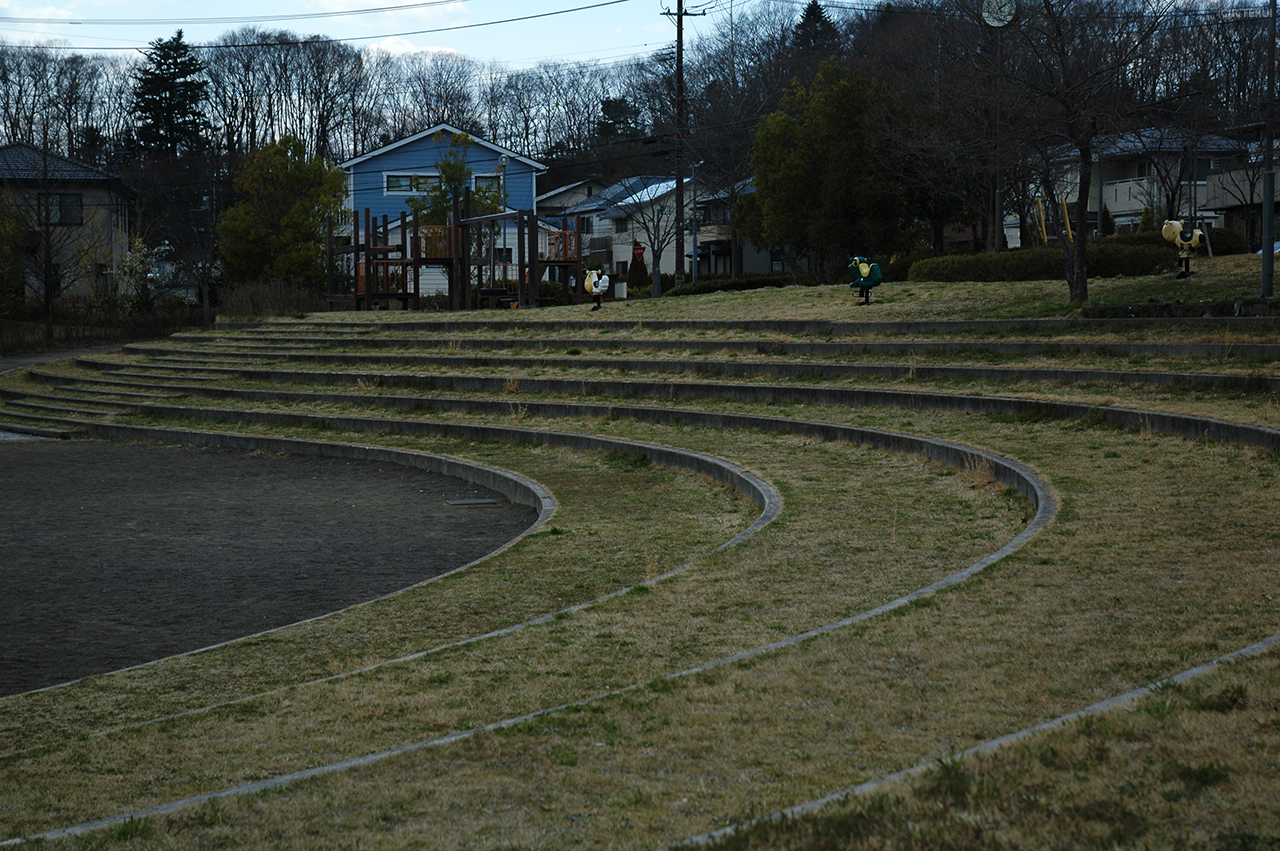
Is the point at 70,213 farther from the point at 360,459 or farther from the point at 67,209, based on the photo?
the point at 360,459

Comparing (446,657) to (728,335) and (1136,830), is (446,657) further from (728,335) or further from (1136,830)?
(728,335)

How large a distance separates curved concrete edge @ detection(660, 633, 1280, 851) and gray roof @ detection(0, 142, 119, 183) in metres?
56.3

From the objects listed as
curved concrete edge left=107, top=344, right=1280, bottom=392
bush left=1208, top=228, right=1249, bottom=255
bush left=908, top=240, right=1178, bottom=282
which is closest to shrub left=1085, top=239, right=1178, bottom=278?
bush left=908, top=240, right=1178, bottom=282

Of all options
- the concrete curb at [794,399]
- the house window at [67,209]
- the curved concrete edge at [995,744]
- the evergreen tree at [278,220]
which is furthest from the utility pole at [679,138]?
the curved concrete edge at [995,744]

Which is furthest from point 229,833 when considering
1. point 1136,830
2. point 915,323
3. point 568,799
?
point 915,323

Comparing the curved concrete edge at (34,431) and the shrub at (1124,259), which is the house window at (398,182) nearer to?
the curved concrete edge at (34,431)

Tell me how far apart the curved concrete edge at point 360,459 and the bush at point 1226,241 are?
19.7m

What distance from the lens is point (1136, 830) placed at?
2.94 meters

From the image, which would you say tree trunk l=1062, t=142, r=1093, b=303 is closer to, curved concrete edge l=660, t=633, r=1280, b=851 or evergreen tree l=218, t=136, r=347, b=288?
curved concrete edge l=660, t=633, r=1280, b=851

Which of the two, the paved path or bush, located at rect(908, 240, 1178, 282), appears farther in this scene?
bush, located at rect(908, 240, 1178, 282)

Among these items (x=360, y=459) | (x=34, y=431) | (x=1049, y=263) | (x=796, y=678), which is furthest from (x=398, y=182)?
(x=796, y=678)

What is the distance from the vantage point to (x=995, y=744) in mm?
3607

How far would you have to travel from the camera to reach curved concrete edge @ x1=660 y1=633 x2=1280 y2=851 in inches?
125

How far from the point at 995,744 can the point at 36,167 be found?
57899 millimetres
